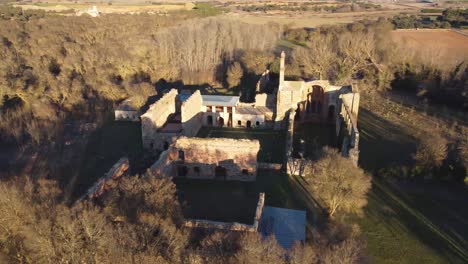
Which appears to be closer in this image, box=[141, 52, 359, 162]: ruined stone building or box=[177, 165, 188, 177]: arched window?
box=[177, 165, 188, 177]: arched window

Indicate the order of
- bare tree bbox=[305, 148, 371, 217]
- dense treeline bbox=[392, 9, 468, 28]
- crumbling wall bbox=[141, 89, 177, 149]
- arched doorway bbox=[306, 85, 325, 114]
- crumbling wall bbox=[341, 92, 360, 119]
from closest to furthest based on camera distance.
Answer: bare tree bbox=[305, 148, 371, 217] < crumbling wall bbox=[141, 89, 177, 149] < crumbling wall bbox=[341, 92, 360, 119] < arched doorway bbox=[306, 85, 325, 114] < dense treeline bbox=[392, 9, 468, 28]

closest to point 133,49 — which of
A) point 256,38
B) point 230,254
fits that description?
point 256,38

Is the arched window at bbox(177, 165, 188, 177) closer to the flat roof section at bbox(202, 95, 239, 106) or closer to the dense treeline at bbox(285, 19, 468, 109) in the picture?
the flat roof section at bbox(202, 95, 239, 106)

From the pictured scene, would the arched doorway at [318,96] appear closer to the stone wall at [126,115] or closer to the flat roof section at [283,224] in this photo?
the stone wall at [126,115]

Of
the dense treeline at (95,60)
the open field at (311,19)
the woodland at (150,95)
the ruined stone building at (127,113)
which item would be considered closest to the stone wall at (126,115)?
the ruined stone building at (127,113)

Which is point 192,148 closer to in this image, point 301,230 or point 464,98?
point 301,230

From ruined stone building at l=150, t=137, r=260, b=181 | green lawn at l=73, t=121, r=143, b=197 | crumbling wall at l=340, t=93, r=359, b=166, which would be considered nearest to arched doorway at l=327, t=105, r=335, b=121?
crumbling wall at l=340, t=93, r=359, b=166
